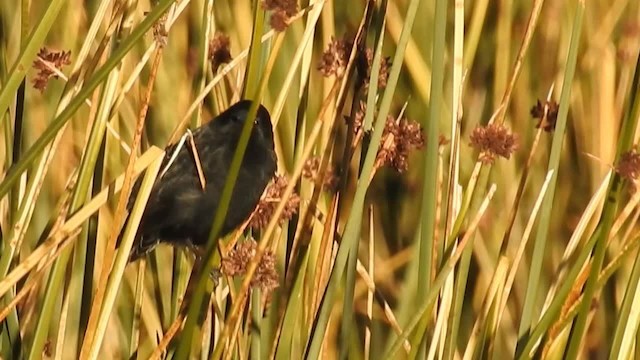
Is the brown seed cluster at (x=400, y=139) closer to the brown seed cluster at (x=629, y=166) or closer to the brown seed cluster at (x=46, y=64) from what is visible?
the brown seed cluster at (x=629, y=166)

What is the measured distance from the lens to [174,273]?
1.85 m

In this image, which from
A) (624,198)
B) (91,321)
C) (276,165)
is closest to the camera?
(91,321)

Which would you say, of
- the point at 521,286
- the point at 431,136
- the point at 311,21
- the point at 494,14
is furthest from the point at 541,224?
the point at 494,14

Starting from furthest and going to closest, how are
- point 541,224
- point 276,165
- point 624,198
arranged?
point 624,198, point 276,165, point 541,224

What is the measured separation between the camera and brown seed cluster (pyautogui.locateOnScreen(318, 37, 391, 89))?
159 centimetres

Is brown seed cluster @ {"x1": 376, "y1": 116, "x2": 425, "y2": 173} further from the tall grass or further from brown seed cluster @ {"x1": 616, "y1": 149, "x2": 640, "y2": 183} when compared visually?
brown seed cluster @ {"x1": 616, "y1": 149, "x2": 640, "y2": 183}

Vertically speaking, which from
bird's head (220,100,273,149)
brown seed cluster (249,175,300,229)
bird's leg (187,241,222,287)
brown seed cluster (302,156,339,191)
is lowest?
bird's leg (187,241,222,287)

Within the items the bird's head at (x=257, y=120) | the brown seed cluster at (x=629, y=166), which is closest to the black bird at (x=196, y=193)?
the bird's head at (x=257, y=120)

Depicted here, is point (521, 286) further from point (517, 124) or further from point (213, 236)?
point (213, 236)

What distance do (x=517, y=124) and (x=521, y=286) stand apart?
30cm

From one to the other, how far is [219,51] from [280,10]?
0.45m

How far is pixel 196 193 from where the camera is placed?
1877mm

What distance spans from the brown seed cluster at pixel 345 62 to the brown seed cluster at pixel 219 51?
0.24 meters

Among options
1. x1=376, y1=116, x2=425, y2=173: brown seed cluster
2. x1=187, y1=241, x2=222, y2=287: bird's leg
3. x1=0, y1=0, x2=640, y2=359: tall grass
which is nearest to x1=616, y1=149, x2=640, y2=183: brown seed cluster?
x1=0, y1=0, x2=640, y2=359: tall grass
